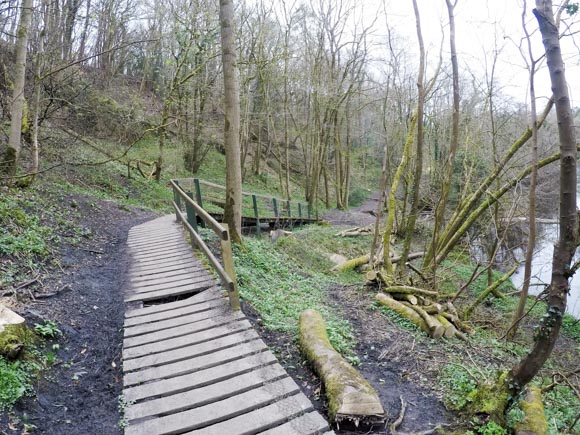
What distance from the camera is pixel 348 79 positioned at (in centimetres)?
2208

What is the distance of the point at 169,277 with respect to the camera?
→ 664 cm

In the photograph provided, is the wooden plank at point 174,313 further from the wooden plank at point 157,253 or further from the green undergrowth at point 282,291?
the wooden plank at point 157,253

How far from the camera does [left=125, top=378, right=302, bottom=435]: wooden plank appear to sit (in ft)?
10.6

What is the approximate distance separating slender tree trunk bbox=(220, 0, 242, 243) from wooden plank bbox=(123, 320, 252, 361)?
3671 millimetres

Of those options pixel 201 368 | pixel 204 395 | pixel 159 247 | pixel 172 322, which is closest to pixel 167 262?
pixel 159 247

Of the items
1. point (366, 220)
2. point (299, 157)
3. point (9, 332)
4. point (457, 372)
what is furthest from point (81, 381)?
point (299, 157)

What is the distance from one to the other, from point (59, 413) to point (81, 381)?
0.51 meters

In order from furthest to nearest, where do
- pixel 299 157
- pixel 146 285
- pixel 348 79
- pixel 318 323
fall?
pixel 299 157 < pixel 348 79 < pixel 146 285 < pixel 318 323

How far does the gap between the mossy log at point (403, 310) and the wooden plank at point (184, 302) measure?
3144mm

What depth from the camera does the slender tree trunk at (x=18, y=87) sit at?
8531mm

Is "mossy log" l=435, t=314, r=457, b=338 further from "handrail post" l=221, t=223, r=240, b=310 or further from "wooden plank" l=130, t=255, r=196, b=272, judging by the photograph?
"wooden plank" l=130, t=255, r=196, b=272

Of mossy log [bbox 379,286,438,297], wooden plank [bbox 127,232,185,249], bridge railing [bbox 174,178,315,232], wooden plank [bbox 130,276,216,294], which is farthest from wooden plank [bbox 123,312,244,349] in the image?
bridge railing [bbox 174,178,315,232]

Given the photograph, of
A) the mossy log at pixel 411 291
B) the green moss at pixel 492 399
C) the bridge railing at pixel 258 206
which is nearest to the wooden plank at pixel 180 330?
the green moss at pixel 492 399

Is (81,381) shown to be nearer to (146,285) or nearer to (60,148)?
(146,285)
